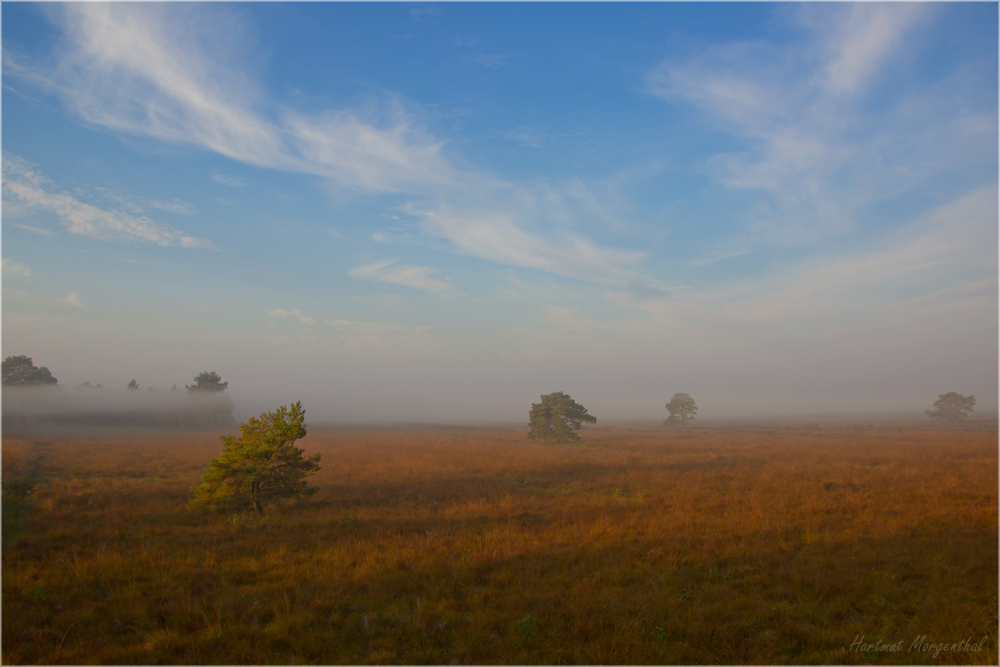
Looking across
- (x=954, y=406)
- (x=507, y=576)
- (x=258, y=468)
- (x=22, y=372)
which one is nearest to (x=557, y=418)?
(x=258, y=468)

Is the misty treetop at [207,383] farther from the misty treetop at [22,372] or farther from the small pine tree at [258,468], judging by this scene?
the small pine tree at [258,468]

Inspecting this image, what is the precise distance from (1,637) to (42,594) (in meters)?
1.23

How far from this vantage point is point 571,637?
575 cm

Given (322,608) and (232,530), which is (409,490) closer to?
(232,530)

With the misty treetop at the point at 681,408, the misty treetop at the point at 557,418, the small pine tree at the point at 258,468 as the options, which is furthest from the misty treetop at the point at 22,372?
the misty treetop at the point at 681,408

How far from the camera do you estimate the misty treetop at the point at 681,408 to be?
207 feet

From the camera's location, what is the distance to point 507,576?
25.4 ft

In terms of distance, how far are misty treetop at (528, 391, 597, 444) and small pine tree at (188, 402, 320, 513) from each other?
2911 centimetres

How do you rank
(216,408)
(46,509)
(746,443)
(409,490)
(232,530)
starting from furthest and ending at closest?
(216,408), (746,443), (409,490), (46,509), (232,530)

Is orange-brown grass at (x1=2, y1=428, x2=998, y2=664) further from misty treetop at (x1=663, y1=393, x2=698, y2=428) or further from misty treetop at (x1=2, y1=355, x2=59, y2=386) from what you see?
misty treetop at (x1=663, y1=393, x2=698, y2=428)

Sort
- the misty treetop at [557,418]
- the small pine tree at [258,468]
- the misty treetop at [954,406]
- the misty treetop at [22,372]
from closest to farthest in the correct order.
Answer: the small pine tree at [258,468]
the misty treetop at [22,372]
the misty treetop at [557,418]
the misty treetop at [954,406]

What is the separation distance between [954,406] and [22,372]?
123 metres

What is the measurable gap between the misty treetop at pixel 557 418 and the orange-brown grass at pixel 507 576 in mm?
24215

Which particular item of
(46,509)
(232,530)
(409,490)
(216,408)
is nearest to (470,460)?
(409,490)
